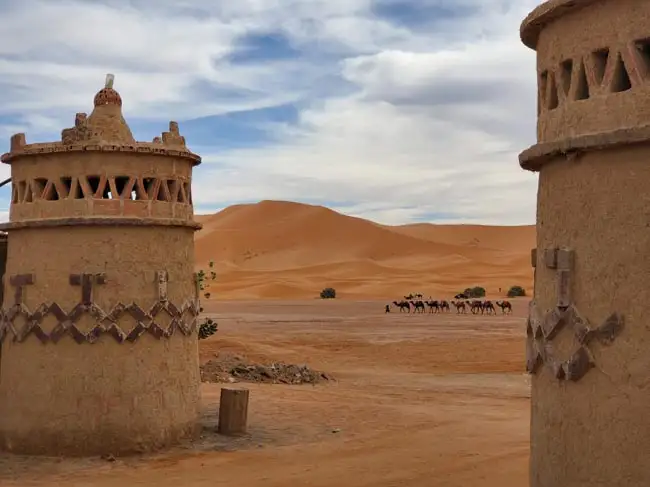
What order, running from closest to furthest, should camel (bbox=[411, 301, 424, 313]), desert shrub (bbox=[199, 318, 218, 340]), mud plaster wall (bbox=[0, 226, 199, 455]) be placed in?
mud plaster wall (bbox=[0, 226, 199, 455])
desert shrub (bbox=[199, 318, 218, 340])
camel (bbox=[411, 301, 424, 313])

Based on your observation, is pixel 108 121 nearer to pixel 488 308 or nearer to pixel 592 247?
pixel 592 247

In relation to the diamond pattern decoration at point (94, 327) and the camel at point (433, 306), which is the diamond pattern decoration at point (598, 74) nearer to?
the diamond pattern decoration at point (94, 327)

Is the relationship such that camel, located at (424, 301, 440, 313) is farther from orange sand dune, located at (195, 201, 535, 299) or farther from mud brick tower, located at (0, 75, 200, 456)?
mud brick tower, located at (0, 75, 200, 456)

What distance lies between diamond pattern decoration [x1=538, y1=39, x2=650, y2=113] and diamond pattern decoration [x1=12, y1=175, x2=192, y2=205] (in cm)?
766

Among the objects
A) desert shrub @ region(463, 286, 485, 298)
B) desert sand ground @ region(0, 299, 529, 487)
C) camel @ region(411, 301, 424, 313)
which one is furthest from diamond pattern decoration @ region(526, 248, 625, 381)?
desert shrub @ region(463, 286, 485, 298)

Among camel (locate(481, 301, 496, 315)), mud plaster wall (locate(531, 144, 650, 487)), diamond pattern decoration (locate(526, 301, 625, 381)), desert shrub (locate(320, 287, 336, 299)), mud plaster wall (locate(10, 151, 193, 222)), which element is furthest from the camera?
desert shrub (locate(320, 287, 336, 299))

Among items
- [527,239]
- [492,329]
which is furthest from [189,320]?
[527,239]

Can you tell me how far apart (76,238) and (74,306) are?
108cm

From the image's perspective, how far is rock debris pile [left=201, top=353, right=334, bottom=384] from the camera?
23.7 meters

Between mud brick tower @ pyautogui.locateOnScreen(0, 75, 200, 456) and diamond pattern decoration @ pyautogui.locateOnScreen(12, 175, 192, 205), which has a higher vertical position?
diamond pattern decoration @ pyautogui.locateOnScreen(12, 175, 192, 205)

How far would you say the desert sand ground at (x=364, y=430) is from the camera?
12430 millimetres

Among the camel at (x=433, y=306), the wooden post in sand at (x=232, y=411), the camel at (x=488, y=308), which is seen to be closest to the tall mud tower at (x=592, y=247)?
the wooden post in sand at (x=232, y=411)

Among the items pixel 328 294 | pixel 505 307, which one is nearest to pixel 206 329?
pixel 505 307

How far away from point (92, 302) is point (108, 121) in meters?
3.12
